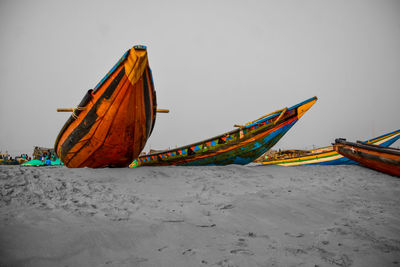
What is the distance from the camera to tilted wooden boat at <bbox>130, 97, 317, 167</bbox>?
16.8ft

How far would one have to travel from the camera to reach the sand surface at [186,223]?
1216mm

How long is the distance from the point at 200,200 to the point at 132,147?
2.73 metres

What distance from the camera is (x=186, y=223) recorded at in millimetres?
1774

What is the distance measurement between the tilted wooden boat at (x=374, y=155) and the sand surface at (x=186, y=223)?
1.87 metres

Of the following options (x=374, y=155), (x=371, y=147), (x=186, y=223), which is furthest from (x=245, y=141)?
(x=186, y=223)

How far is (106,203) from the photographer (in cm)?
224

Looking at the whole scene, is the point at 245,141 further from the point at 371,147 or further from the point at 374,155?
the point at 374,155

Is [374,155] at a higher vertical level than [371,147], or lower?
lower

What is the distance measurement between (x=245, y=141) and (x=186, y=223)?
3.75m

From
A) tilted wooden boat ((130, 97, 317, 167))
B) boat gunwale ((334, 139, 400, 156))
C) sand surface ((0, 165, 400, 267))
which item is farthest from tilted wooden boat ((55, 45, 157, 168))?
boat gunwale ((334, 139, 400, 156))

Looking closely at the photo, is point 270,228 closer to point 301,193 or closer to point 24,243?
point 301,193

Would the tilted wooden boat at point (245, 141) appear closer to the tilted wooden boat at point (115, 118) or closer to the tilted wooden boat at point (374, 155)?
the tilted wooden boat at point (115, 118)

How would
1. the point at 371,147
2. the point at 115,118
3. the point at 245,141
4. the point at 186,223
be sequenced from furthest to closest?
the point at 245,141 → the point at 371,147 → the point at 115,118 → the point at 186,223

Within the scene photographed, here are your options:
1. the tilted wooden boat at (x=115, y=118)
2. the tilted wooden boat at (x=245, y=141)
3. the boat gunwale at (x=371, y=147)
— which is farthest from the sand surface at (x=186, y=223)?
the tilted wooden boat at (x=245, y=141)
